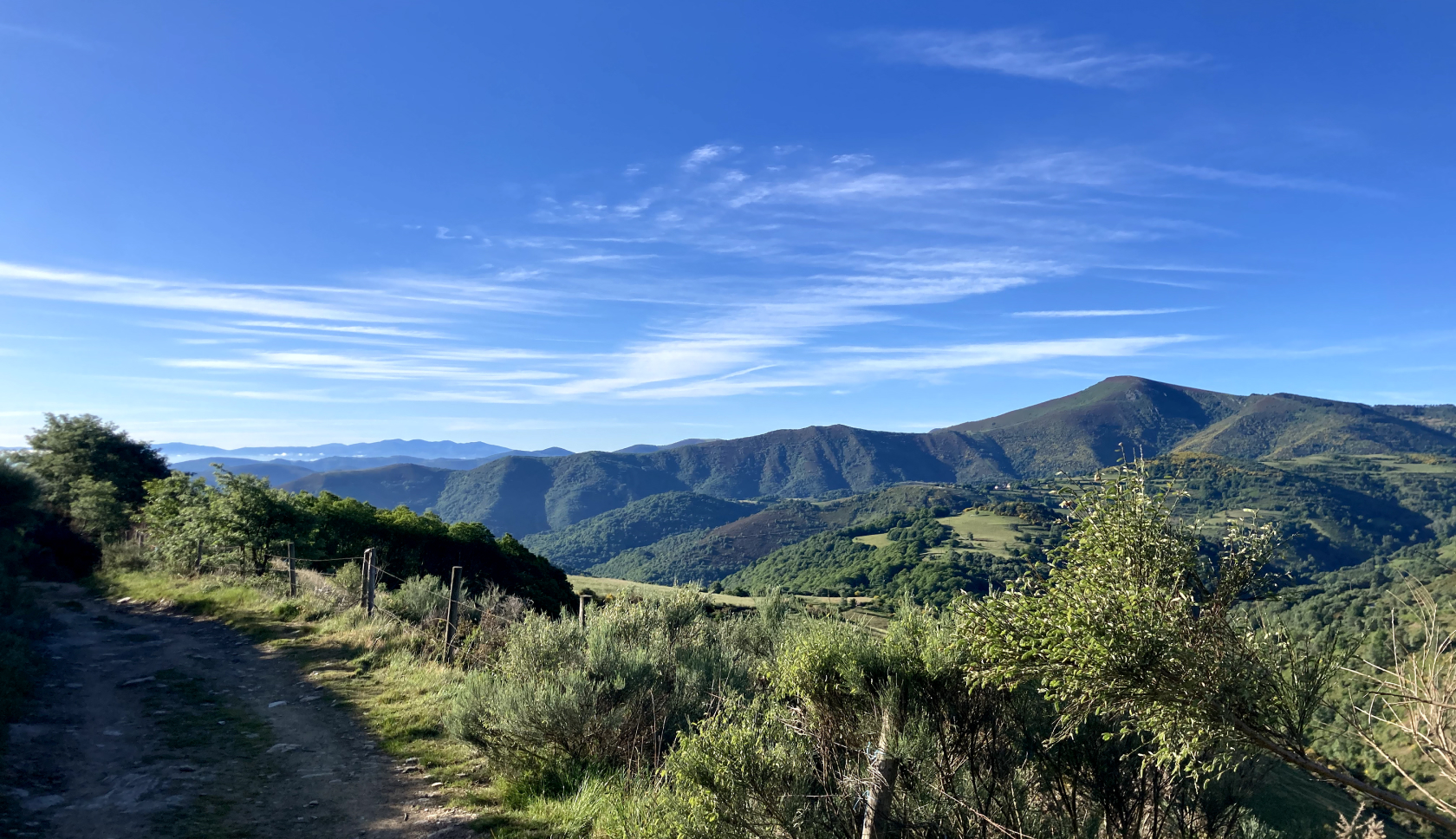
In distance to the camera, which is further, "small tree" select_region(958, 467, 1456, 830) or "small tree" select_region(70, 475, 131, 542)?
"small tree" select_region(70, 475, 131, 542)

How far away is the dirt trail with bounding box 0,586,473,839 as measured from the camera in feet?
20.5

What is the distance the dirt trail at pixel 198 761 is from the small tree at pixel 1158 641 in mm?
5380

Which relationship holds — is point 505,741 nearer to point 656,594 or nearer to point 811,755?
point 811,755

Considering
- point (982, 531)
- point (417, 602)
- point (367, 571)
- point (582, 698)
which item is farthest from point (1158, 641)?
point (982, 531)

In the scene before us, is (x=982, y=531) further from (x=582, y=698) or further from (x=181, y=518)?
(x=582, y=698)

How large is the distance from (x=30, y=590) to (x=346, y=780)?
43.9ft

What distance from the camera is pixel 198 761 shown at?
756 centimetres

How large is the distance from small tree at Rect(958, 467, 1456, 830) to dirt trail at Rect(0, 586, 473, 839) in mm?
5380

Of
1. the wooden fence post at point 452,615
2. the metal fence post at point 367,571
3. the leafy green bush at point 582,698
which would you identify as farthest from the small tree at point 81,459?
the leafy green bush at point 582,698

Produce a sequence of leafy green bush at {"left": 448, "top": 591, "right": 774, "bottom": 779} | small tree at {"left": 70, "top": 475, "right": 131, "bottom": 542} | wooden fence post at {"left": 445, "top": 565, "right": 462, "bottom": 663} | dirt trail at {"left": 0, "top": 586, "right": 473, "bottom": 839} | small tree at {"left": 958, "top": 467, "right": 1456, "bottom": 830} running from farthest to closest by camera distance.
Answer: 1. small tree at {"left": 70, "top": 475, "right": 131, "bottom": 542}
2. wooden fence post at {"left": 445, "top": 565, "right": 462, "bottom": 663}
3. leafy green bush at {"left": 448, "top": 591, "right": 774, "bottom": 779}
4. dirt trail at {"left": 0, "top": 586, "right": 473, "bottom": 839}
5. small tree at {"left": 958, "top": 467, "right": 1456, "bottom": 830}

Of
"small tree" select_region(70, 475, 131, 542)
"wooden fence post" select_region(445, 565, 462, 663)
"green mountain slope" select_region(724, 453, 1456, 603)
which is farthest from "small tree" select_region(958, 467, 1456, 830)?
"green mountain slope" select_region(724, 453, 1456, 603)

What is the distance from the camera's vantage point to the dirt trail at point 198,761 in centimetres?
626

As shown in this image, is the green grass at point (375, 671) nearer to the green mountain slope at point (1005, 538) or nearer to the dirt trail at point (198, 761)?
the dirt trail at point (198, 761)

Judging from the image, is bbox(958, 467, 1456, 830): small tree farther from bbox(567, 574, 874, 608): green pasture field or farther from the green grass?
bbox(567, 574, 874, 608): green pasture field
